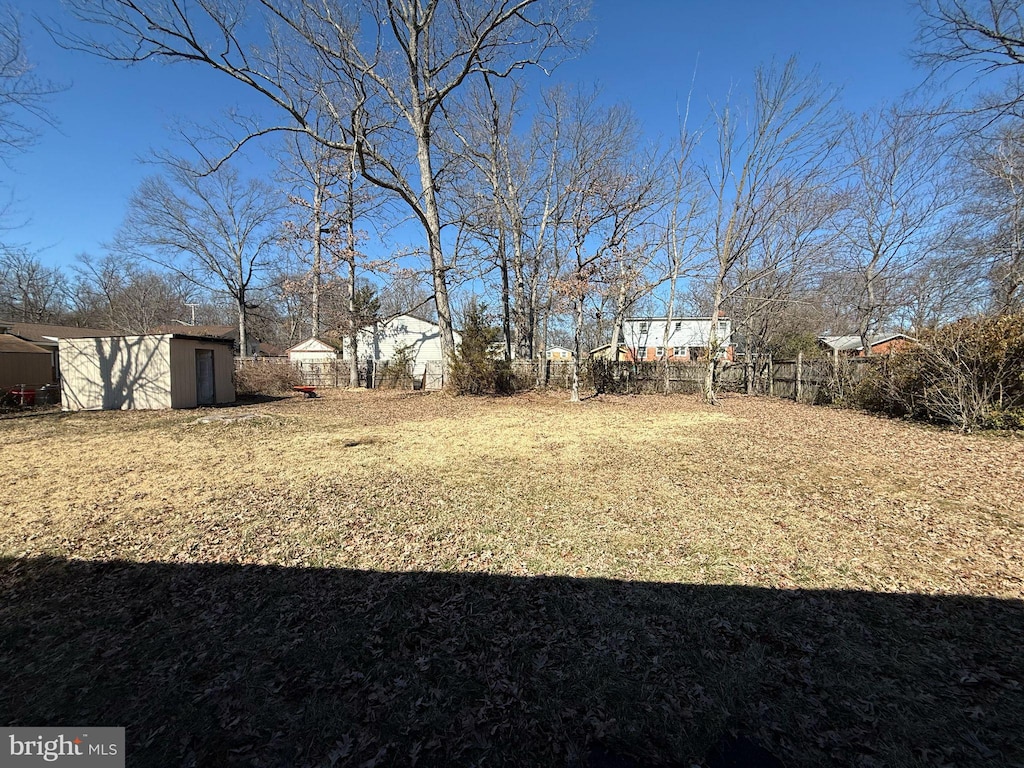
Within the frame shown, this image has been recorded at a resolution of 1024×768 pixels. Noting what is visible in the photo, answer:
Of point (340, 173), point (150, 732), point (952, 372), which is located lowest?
point (150, 732)

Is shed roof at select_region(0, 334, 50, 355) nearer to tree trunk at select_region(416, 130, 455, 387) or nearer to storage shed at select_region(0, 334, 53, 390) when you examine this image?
storage shed at select_region(0, 334, 53, 390)

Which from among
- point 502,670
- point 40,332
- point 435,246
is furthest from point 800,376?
point 40,332

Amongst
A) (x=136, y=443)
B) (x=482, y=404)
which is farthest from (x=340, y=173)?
(x=136, y=443)

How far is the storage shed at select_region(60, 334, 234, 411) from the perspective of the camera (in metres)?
12.5

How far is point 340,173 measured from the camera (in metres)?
20.7

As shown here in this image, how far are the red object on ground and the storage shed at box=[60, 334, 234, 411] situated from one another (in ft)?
5.00

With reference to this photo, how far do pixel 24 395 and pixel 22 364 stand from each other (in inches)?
165

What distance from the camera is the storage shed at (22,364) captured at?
14992 mm

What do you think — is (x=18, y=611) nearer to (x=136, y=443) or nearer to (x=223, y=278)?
(x=136, y=443)

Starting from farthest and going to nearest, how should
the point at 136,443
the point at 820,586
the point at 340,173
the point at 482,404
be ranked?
the point at 340,173, the point at 482,404, the point at 136,443, the point at 820,586

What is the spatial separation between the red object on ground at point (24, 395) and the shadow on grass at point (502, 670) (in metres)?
15.2

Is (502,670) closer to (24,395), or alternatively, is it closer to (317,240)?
(24,395)

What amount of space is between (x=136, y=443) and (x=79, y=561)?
5.69m

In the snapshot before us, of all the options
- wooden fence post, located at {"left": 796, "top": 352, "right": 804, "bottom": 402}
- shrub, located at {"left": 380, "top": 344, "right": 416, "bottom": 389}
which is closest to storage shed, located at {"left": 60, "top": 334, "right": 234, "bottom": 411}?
shrub, located at {"left": 380, "top": 344, "right": 416, "bottom": 389}
